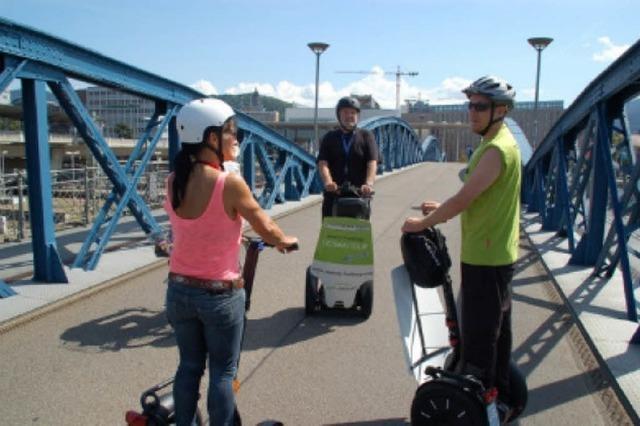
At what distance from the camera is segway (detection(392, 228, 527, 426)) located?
119 inches

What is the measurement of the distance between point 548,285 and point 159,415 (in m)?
5.12

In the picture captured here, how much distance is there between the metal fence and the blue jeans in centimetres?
742

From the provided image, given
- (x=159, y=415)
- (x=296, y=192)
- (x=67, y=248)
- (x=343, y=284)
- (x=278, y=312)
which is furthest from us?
(x=296, y=192)

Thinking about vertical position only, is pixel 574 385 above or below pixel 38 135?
below

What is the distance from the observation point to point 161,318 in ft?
17.8

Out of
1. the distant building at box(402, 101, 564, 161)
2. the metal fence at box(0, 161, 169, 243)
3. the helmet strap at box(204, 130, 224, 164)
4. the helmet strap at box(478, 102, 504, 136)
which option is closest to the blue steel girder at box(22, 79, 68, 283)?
the metal fence at box(0, 161, 169, 243)

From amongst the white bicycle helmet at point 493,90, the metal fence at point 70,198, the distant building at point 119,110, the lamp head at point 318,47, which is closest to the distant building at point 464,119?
the lamp head at point 318,47

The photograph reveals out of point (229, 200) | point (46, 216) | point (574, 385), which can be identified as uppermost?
point (229, 200)

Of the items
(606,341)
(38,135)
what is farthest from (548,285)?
(38,135)

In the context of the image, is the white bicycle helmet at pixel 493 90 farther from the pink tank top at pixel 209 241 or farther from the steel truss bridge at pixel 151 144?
the steel truss bridge at pixel 151 144

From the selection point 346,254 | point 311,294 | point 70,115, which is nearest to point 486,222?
point 346,254

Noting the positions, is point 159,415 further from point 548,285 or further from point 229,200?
point 548,285

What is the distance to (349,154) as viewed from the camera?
5.71 metres

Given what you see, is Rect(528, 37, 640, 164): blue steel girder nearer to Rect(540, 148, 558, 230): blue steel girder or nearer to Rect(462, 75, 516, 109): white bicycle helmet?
Rect(540, 148, 558, 230): blue steel girder
